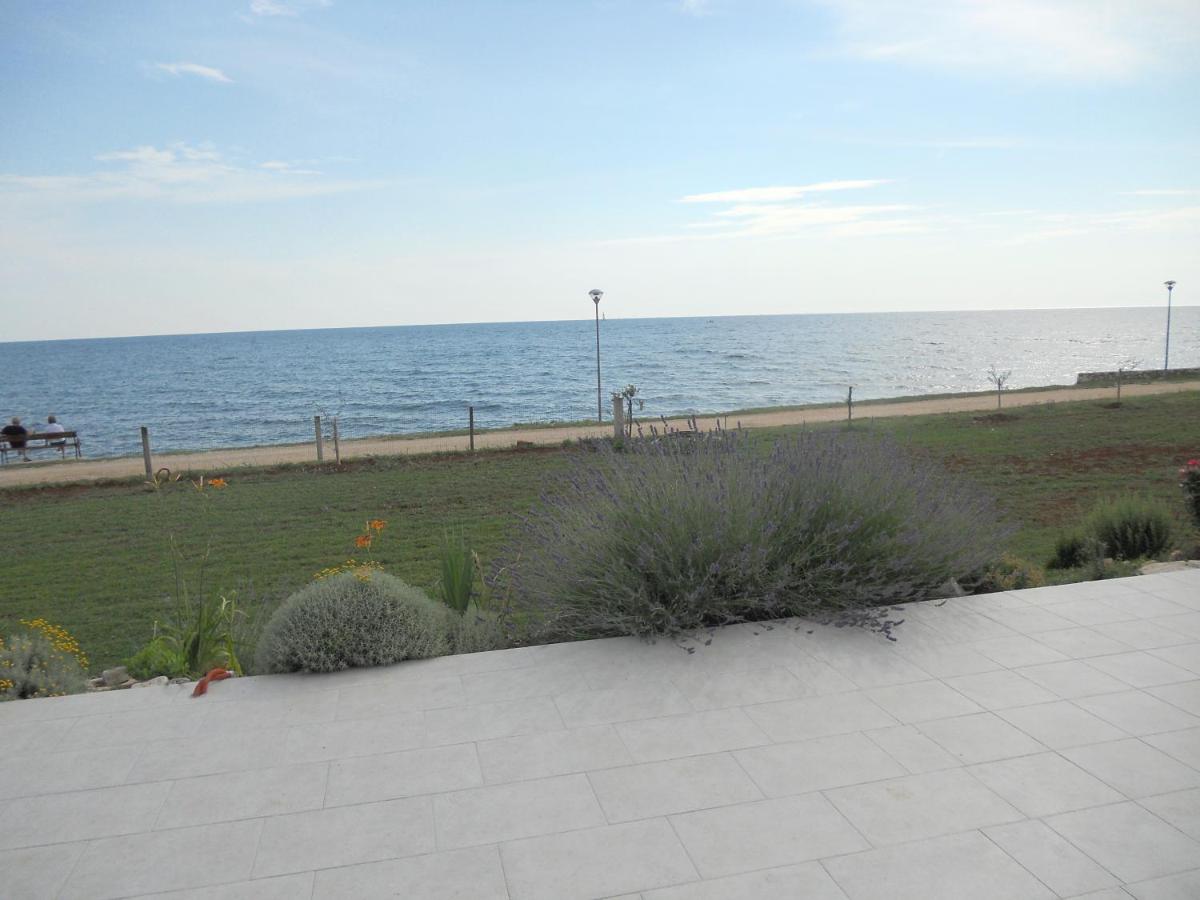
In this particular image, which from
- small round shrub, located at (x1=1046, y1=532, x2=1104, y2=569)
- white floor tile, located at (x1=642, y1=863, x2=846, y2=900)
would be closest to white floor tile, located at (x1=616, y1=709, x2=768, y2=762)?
white floor tile, located at (x1=642, y1=863, x2=846, y2=900)

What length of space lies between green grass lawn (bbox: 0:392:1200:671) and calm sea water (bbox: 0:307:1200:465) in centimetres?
1544

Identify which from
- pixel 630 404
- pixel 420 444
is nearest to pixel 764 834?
pixel 630 404

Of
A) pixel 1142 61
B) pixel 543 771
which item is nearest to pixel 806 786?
pixel 543 771

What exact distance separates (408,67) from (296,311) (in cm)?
3883

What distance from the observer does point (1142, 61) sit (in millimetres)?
5902

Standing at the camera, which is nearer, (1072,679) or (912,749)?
(912,749)

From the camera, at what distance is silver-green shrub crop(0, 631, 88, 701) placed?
3281mm

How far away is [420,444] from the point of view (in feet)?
53.5

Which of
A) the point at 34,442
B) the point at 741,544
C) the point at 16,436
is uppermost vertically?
the point at 741,544

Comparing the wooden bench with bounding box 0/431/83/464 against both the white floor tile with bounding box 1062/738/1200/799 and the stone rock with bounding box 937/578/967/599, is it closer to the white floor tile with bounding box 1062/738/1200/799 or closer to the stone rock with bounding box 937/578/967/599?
the stone rock with bounding box 937/578/967/599

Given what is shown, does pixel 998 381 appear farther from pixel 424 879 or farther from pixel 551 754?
pixel 424 879

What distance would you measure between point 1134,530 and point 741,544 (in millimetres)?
3732

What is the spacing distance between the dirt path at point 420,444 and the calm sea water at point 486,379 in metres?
8.46

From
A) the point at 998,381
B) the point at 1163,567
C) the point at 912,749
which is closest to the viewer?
the point at 912,749
